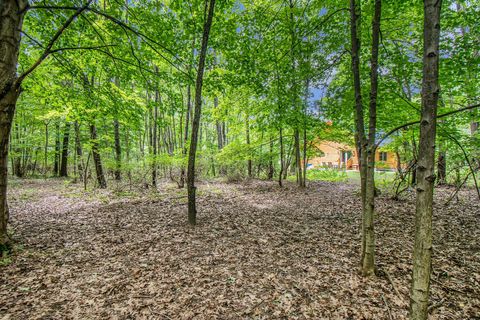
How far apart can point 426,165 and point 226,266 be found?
3178 millimetres

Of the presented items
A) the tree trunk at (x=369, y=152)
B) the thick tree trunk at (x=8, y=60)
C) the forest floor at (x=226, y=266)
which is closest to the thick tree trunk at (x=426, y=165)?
the forest floor at (x=226, y=266)

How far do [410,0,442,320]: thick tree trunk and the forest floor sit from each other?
1281 mm

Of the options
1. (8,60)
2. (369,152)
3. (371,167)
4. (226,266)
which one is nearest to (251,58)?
(369,152)

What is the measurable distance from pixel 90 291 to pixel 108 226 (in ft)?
8.92

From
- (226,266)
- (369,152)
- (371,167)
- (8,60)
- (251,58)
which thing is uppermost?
(251,58)

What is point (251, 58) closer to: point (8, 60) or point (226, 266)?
point (8, 60)

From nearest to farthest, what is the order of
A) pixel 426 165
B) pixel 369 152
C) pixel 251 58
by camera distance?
pixel 426 165 → pixel 369 152 → pixel 251 58

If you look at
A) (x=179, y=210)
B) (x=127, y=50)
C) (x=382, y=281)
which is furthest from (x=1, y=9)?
(x=382, y=281)

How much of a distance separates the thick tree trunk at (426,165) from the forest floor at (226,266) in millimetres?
1281

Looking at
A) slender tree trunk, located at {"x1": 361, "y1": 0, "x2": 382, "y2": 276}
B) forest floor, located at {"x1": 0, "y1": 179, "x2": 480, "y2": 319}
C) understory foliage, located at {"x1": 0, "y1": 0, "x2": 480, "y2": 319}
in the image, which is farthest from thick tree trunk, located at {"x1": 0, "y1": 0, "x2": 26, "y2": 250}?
slender tree trunk, located at {"x1": 361, "y1": 0, "x2": 382, "y2": 276}

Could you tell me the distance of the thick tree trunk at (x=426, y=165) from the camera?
1554 millimetres

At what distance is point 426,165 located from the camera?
1597mm

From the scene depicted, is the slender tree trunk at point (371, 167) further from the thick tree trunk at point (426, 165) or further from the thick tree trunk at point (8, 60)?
the thick tree trunk at point (8, 60)

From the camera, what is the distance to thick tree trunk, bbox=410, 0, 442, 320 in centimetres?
155
